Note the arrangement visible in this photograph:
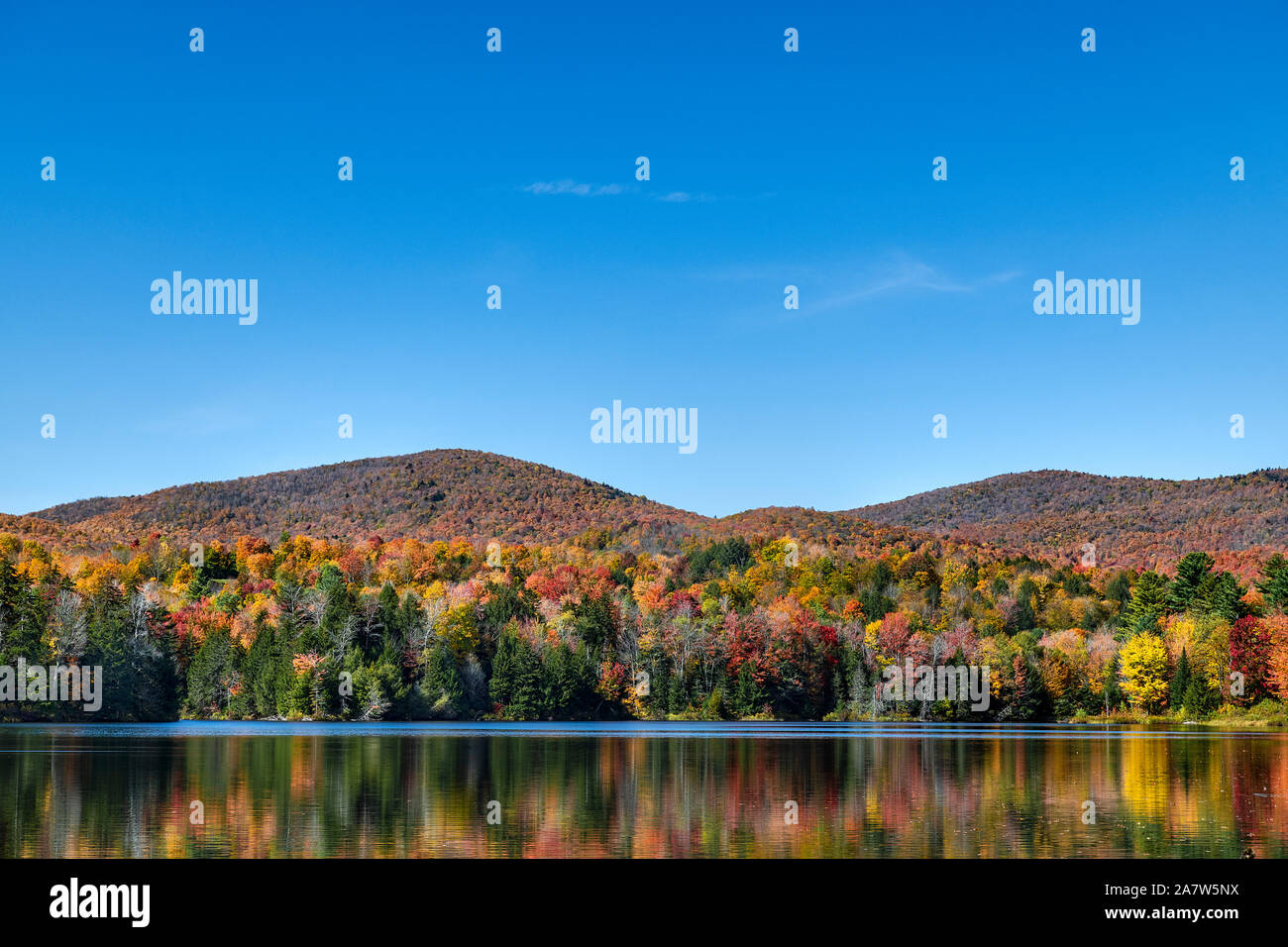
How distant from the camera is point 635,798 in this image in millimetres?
43625

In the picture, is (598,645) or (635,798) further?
(598,645)

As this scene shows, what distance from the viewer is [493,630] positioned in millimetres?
127438

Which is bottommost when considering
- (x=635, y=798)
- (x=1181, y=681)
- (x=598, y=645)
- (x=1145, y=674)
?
(x=1181, y=681)

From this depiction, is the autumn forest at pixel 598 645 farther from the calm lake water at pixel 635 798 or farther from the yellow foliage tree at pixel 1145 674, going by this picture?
the calm lake water at pixel 635 798

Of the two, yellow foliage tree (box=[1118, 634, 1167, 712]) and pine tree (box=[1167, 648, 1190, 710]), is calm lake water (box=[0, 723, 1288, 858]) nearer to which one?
pine tree (box=[1167, 648, 1190, 710])

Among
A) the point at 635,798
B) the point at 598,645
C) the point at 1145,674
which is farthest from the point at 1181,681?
the point at 635,798

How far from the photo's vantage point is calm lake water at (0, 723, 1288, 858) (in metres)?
32.9

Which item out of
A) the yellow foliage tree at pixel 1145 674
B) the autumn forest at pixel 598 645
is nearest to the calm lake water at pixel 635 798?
the autumn forest at pixel 598 645

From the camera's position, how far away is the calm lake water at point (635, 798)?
3294 centimetres

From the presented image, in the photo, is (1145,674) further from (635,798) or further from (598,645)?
(635,798)

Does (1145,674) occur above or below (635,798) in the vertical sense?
below
